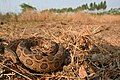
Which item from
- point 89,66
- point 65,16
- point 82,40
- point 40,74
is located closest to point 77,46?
point 82,40

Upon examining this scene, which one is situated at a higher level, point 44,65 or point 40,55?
point 40,55

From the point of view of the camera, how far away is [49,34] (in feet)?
17.0

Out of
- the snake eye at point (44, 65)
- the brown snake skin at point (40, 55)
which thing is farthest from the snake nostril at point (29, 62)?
the snake eye at point (44, 65)

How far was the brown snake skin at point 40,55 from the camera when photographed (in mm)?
4117

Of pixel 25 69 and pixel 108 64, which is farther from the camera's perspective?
pixel 108 64

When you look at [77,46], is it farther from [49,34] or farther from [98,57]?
[49,34]

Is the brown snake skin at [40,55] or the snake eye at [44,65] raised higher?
the brown snake skin at [40,55]

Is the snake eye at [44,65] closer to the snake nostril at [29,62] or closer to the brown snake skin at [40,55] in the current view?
the brown snake skin at [40,55]

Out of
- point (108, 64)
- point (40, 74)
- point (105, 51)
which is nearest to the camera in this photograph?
point (40, 74)

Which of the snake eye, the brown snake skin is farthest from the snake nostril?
the snake eye

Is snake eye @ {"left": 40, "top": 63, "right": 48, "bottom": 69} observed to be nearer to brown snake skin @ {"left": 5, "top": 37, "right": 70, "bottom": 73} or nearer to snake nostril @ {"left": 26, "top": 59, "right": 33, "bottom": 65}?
brown snake skin @ {"left": 5, "top": 37, "right": 70, "bottom": 73}

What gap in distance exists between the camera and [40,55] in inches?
165

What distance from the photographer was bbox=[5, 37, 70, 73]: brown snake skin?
4.12m

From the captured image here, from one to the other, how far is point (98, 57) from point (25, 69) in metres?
1.07
